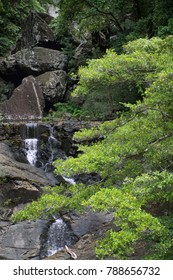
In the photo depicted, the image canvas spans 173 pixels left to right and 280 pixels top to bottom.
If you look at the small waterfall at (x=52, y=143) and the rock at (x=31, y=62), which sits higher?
the rock at (x=31, y=62)

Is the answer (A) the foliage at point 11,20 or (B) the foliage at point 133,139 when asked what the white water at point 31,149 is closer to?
(B) the foliage at point 133,139

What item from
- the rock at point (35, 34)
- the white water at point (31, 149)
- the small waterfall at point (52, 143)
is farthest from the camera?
the rock at point (35, 34)

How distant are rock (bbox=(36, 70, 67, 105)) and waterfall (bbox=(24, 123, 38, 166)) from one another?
17.8 ft

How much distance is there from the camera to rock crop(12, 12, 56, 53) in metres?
24.0

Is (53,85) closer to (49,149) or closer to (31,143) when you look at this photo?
(31,143)

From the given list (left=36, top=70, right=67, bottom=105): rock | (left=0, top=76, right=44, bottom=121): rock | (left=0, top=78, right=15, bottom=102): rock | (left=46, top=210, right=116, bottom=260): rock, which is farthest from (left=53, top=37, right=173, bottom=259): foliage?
(left=0, top=78, right=15, bottom=102): rock

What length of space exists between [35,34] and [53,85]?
557 centimetres

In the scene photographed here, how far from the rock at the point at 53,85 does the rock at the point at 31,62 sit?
104cm

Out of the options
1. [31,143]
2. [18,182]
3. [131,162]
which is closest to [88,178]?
[18,182]

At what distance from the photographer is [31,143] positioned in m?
15.5

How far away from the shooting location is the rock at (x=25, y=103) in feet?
66.7

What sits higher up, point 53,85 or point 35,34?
point 35,34

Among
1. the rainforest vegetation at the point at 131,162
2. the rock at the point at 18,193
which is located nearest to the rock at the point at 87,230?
the rock at the point at 18,193
